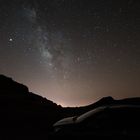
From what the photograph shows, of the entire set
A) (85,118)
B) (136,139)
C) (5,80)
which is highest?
(5,80)

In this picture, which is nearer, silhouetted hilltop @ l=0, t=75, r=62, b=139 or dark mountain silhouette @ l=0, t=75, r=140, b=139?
dark mountain silhouette @ l=0, t=75, r=140, b=139

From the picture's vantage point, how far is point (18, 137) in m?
13.1

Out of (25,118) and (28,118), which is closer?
(25,118)

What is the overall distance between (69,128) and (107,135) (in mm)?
964

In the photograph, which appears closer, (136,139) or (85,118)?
(136,139)

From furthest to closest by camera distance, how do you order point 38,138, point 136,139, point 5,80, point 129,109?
point 5,80
point 38,138
point 129,109
point 136,139

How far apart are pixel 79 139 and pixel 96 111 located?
803 mm

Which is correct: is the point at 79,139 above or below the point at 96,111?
below

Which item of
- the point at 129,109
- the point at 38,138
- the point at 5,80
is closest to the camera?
the point at 129,109

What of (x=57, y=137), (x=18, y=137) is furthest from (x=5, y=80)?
(x=57, y=137)

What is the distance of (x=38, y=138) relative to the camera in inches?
503

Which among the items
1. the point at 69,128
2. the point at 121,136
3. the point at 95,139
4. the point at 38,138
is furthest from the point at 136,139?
the point at 38,138

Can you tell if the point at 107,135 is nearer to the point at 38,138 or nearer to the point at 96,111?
the point at 96,111

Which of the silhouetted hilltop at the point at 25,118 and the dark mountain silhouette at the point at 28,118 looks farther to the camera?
the silhouetted hilltop at the point at 25,118
